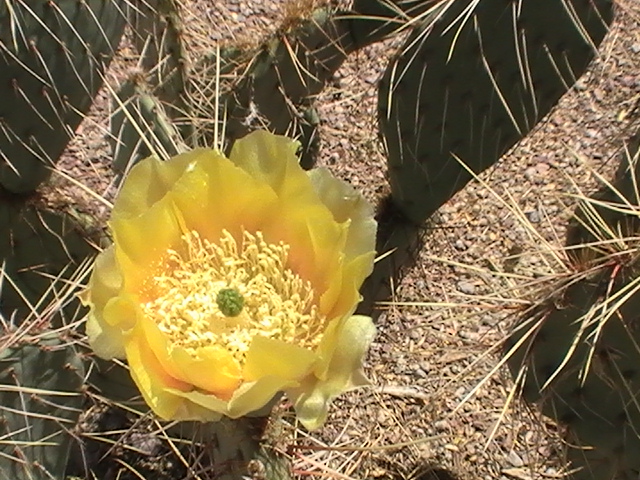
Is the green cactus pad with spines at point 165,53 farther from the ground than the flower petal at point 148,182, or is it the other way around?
the flower petal at point 148,182

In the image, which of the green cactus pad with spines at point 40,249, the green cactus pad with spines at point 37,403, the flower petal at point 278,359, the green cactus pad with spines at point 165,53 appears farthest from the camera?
the green cactus pad with spines at point 165,53

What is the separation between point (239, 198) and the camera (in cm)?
93

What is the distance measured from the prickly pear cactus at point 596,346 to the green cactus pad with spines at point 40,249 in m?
→ 0.69

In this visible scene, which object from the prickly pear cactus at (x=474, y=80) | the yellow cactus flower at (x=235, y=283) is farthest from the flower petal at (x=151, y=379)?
the prickly pear cactus at (x=474, y=80)

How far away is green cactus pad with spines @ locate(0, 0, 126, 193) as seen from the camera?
49.6 inches

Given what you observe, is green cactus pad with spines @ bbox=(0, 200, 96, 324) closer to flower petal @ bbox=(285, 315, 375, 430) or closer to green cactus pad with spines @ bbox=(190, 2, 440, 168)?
green cactus pad with spines @ bbox=(190, 2, 440, 168)

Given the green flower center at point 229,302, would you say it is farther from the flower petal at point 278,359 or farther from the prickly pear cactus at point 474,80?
the prickly pear cactus at point 474,80

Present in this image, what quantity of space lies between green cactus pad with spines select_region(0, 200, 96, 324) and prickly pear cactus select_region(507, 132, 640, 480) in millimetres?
687

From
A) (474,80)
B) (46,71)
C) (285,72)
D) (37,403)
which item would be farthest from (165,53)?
(37,403)

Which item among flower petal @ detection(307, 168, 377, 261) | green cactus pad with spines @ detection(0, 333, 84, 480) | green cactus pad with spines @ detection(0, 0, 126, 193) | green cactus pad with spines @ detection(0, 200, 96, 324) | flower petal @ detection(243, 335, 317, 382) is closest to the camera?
flower petal @ detection(243, 335, 317, 382)

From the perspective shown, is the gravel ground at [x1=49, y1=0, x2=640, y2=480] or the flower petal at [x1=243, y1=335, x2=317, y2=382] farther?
the gravel ground at [x1=49, y1=0, x2=640, y2=480]

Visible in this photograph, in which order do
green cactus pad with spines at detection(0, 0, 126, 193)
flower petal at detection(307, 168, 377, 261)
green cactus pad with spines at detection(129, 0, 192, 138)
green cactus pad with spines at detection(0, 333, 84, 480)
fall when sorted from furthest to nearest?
1. green cactus pad with spines at detection(129, 0, 192, 138)
2. green cactus pad with spines at detection(0, 0, 126, 193)
3. green cactus pad with spines at detection(0, 333, 84, 480)
4. flower petal at detection(307, 168, 377, 261)

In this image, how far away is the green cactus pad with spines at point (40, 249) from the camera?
142 cm

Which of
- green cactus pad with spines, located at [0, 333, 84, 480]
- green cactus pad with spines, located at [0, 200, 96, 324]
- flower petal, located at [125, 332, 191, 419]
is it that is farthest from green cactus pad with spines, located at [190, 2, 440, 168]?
flower petal, located at [125, 332, 191, 419]
